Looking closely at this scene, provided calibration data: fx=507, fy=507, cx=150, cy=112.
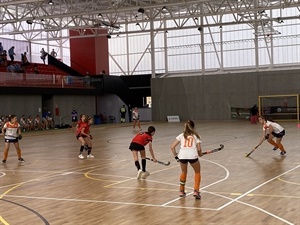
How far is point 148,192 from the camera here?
39.2 ft

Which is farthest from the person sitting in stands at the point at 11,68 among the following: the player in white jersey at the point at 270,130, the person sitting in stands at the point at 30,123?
the player in white jersey at the point at 270,130

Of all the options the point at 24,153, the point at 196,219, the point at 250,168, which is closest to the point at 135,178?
the point at 250,168

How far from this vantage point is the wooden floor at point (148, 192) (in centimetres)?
935

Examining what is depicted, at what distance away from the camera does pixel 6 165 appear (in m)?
18.4

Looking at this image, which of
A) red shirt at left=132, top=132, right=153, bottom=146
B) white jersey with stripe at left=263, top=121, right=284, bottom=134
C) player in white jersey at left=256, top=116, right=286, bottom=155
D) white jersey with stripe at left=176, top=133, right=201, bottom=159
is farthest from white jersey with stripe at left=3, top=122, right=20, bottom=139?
white jersey with stripe at left=176, top=133, right=201, bottom=159

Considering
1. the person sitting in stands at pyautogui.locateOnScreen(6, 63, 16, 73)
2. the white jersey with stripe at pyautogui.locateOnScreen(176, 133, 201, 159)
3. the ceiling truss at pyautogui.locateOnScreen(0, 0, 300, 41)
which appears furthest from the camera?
the person sitting in stands at pyautogui.locateOnScreen(6, 63, 16, 73)

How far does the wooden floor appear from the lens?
368 inches

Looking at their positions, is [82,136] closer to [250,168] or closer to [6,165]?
[6,165]

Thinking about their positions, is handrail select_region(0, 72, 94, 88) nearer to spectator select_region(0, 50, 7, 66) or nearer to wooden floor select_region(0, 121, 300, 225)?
spectator select_region(0, 50, 7, 66)

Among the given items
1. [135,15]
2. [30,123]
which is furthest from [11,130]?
[135,15]

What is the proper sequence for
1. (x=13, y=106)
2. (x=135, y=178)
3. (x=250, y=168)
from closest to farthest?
(x=135, y=178) < (x=250, y=168) < (x=13, y=106)

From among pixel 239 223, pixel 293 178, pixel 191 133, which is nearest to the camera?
pixel 239 223

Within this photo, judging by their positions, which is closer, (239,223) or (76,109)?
(239,223)

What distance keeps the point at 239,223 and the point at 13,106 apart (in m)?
36.2
